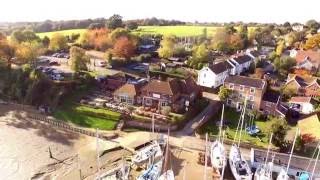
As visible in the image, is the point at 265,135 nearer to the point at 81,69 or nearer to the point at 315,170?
the point at 315,170

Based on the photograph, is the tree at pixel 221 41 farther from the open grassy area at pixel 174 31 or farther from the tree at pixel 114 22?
the tree at pixel 114 22

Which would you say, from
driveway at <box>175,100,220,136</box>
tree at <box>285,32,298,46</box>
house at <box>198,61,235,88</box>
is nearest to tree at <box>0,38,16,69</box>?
house at <box>198,61,235,88</box>

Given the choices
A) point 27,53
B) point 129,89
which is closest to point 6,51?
point 27,53

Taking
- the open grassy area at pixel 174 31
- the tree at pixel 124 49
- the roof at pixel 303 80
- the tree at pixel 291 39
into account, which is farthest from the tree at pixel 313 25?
the tree at pixel 124 49

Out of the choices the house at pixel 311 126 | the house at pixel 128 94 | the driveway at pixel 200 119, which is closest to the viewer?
the house at pixel 311 126

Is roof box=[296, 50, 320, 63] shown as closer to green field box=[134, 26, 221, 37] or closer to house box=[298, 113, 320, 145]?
house box=[298, 113, 320, 145]

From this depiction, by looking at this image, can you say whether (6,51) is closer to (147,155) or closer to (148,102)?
(148,102)

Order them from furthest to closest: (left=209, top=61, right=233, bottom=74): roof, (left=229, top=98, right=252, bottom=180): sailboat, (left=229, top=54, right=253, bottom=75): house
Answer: (left=229, top=54, right=253, bottom=75): house, (left=209, top=61, right=233, bottom=74): roof, (left=229, top=98, right=252, bottom=180): sailboat

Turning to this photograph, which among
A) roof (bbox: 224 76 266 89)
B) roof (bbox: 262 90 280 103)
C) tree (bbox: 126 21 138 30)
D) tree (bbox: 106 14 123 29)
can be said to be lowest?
roof (bbox: 262 90 280 103)
